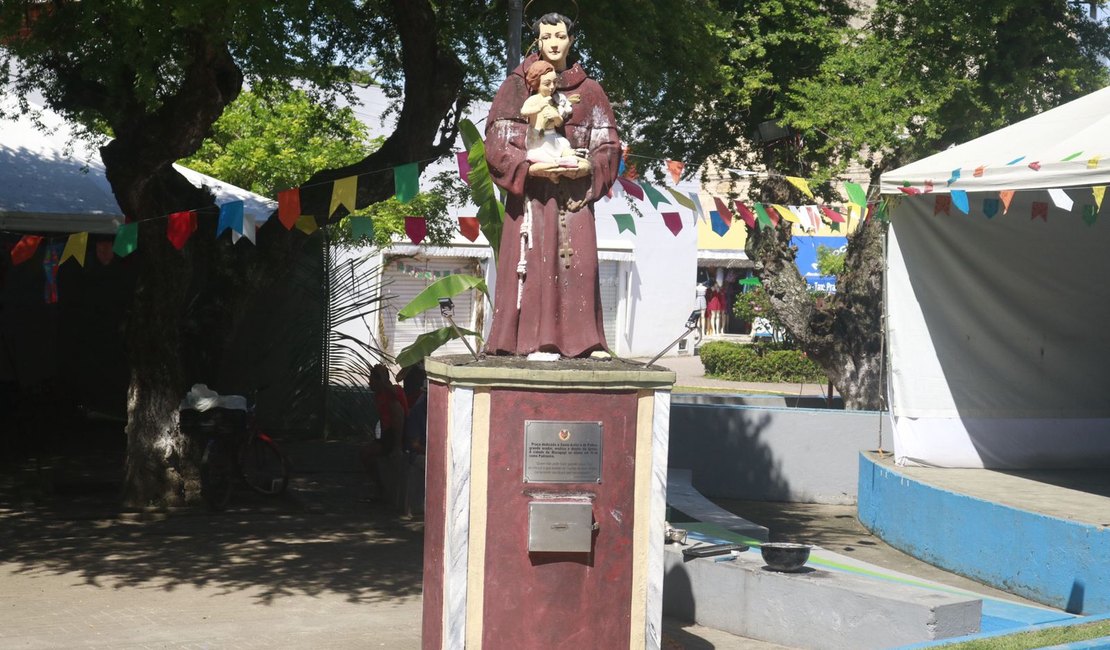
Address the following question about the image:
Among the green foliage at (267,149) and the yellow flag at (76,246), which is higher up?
the green foliage at (267,149)

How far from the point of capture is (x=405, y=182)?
33.7 ft

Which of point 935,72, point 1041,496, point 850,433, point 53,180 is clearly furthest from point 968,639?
point 53,180

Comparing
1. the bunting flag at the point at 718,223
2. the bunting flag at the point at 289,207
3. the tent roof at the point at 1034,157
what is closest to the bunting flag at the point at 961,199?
the tent roof at the point at 1034,157

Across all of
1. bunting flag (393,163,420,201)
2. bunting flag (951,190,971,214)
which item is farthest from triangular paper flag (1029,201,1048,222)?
bunting flag (393,163,420,201)

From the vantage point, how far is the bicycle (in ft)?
37.3

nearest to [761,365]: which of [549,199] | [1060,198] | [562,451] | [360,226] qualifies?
[1060,198]

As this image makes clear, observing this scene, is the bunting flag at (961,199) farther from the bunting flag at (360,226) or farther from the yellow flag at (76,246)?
the yellow flag at (76,246)

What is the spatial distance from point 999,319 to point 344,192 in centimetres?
639

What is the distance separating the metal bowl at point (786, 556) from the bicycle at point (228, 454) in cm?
536

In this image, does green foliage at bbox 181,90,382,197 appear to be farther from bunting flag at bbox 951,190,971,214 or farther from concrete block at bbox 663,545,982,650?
concrete block at bbox 663,545,982,650

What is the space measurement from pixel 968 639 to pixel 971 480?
5.42 m

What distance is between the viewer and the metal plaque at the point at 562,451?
624 cm

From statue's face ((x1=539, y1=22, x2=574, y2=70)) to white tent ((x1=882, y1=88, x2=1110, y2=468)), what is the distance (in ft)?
17.4

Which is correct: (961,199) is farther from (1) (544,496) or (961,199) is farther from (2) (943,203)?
(1) (544,496)
